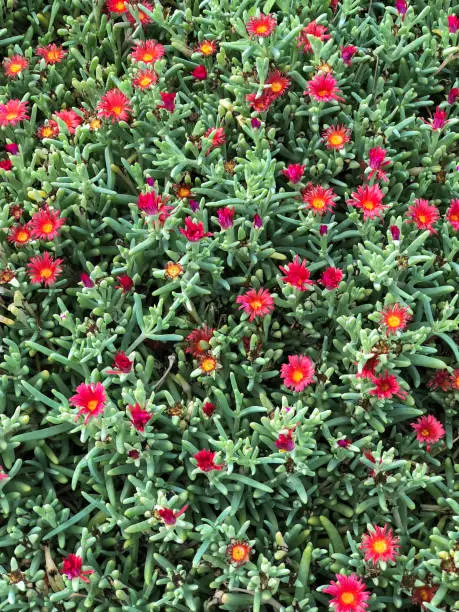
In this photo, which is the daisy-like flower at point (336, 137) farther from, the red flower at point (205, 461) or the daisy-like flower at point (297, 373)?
the red flower at point (205, 461)

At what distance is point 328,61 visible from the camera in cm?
310

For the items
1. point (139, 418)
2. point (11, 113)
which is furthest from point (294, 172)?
point (11, 113)

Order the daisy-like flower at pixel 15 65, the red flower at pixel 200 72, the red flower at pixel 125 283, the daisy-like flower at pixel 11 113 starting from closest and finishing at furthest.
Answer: the red flower at pixel 125 283 < the daisy-like flower at pixel 11 113 < the red flower at pixel 200 72 < the daisy-like flower at pixel 15 65

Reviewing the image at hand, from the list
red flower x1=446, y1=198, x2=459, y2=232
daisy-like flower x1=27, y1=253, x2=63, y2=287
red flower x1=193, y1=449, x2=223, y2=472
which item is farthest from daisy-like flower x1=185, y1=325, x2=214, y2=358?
red flower x1=446, y1=198, x2=459, y2=232

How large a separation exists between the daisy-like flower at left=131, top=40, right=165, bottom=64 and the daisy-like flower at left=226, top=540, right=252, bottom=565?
2.13 meters

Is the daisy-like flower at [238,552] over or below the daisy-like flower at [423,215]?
below

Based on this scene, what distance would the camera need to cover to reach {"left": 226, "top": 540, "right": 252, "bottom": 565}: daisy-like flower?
2.29 meters

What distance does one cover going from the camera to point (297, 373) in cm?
258

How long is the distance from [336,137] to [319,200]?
361 mm

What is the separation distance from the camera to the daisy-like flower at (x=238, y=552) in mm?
2291

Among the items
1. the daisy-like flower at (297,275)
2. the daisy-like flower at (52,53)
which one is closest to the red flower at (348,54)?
the daisy-like flower at (297,275)

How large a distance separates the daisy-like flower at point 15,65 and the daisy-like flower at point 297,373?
1964mm

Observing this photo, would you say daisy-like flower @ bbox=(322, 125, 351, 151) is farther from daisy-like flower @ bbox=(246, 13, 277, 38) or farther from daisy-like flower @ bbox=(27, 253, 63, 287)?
daisy-like flower @ bbox=(27, 253, 63, 287)

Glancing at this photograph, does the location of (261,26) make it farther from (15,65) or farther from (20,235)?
(20,235)
